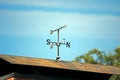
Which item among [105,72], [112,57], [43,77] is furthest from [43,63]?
[112,57]

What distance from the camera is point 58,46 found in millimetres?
20188

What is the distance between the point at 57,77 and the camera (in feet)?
61.1

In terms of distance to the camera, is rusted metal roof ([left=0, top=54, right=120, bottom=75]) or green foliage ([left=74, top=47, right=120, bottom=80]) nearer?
rusted metal roof ([left=0, top=54, right=120, bottom=75])

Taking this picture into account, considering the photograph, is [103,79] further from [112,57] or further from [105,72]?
[112,57]

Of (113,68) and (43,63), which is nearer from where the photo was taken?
(43,63)

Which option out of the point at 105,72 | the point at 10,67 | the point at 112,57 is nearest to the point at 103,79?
the point at 105,72

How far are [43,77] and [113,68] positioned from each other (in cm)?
494

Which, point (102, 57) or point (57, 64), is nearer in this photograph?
point (57, 64)

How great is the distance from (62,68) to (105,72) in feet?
9.40

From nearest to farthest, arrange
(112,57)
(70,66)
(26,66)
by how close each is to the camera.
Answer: (26,66) → (70,66) → (112,57)

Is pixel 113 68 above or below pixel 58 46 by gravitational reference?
below

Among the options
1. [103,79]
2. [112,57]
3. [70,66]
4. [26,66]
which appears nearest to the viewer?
[26,66]

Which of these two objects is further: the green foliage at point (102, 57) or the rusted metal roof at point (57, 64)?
the green foliage at point (102, 57)

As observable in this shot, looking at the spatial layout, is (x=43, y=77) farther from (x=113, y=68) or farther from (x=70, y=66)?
(x=113, y=68)
